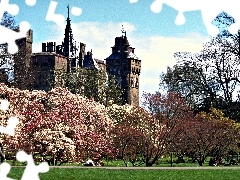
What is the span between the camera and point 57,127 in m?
21.4

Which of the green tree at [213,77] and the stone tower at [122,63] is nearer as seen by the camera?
the green tree at [213,77]

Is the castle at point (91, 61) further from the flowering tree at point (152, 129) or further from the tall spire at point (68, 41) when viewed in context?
the flowering tree at point (152, 129)

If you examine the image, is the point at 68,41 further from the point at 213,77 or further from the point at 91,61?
the point at 213,77

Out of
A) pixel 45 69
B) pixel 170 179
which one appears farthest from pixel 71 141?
pixel 45 69

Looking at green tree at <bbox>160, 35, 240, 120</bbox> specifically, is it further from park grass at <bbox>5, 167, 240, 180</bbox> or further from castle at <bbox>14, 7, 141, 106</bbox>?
castle at <bbox>14, 7, 141, 106</bbox>

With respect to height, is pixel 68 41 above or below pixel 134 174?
above

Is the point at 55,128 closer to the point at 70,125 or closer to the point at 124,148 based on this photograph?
the point at 70,125

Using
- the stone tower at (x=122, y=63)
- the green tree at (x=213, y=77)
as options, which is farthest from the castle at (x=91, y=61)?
the green tree at (x=213, y=77)

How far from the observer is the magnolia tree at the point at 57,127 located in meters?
20.8

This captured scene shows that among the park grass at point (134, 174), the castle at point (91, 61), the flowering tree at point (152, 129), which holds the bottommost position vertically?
the park grass at point (134, 174)

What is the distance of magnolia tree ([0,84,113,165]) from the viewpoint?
20.8 metres

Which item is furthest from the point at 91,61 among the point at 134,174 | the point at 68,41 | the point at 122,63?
the point at 134,174

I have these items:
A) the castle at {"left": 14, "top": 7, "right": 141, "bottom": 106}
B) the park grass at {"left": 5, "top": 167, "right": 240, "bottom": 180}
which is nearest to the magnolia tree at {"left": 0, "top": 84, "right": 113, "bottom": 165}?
the park grass at {"left": 5, "top": 167, "right": 240, "bottom": 180}

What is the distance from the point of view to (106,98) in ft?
151
